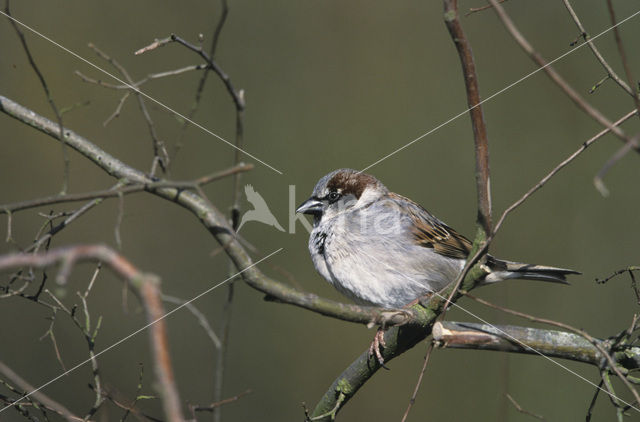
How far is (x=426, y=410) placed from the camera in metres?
5.27

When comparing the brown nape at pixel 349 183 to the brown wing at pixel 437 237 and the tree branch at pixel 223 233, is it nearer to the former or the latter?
the brown wing at pixel 437 237

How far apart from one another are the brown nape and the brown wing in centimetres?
33

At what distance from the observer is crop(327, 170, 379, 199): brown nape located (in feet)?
12.3

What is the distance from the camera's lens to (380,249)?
3529mm

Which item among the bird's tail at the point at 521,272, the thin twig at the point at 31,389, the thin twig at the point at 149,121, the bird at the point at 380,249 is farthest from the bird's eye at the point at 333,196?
the thin twig at the point at 31,389

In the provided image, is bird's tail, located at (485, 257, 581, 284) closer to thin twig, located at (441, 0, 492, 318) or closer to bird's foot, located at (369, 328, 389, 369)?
bird's foot, located at (369, 328, 389, 369)

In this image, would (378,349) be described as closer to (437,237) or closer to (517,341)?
(517,341)

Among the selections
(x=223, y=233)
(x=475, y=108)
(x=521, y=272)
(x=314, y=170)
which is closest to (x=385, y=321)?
(x=223, y=233)

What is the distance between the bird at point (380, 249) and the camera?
11.2ft

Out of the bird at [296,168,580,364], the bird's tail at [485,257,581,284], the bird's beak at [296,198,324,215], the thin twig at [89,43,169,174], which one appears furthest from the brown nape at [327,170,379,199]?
the thin twig at [89,43,169,174]

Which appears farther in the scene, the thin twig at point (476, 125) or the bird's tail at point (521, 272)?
the bird's tail at point (521, 272)

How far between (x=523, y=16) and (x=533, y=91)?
0.72 m

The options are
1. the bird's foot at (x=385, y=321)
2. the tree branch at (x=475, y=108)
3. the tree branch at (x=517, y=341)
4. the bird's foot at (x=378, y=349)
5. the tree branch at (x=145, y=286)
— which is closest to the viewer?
the tree branch at (x=145, y=286)

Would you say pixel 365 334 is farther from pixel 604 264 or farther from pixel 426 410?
pixel 604 264
